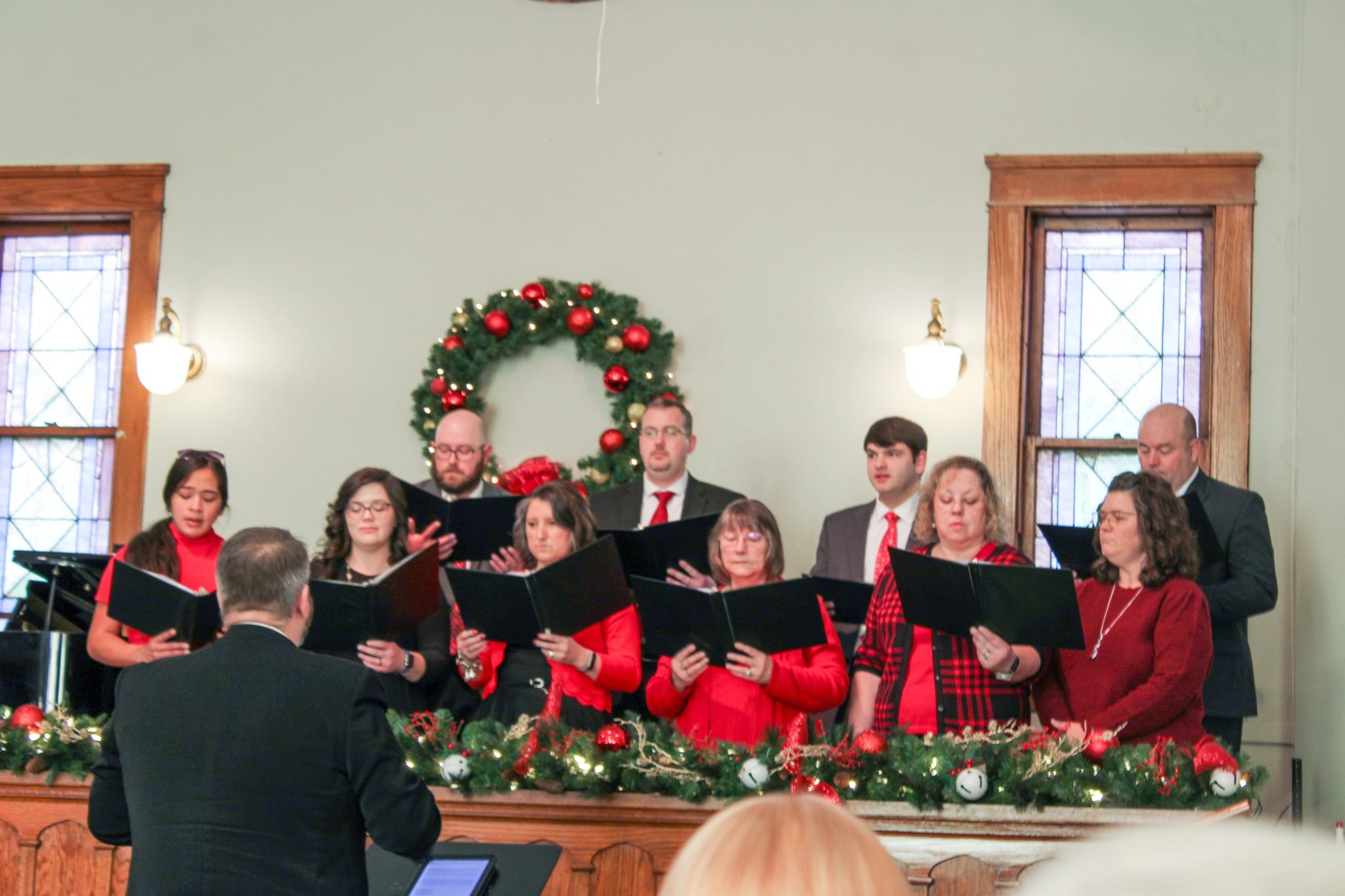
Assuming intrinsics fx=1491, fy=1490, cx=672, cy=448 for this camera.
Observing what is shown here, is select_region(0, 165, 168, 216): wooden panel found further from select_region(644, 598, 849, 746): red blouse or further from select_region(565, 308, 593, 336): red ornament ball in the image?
select_region(644, 598, 849, 746): red blouse

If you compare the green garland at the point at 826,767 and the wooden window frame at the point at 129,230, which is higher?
the wooden window frame at the point at 129,230

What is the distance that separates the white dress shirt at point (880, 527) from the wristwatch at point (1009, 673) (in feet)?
3.85

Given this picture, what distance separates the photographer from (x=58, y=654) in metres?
4.34

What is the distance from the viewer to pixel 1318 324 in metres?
5.36

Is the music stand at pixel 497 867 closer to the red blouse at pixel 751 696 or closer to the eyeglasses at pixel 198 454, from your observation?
the red blouse at pixel 751 696

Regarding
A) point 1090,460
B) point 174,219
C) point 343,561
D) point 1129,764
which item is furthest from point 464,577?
point 174,219

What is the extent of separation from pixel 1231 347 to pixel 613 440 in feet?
7.76

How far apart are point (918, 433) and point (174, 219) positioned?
3485mm

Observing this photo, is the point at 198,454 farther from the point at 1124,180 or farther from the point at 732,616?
the point at 1124,180

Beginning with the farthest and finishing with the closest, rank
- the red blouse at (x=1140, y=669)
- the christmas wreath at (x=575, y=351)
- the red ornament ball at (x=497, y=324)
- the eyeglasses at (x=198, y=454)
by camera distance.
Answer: the red ornament ball at (x=497, y=324)
the christmas wreath at (x=575, y=351)
the eyeglasses at (x=198, y=454)
the red blouse at (x=1140, y=669)

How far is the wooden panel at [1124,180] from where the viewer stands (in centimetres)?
564

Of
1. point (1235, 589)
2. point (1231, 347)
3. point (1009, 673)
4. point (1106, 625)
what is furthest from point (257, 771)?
point (1231, 347)

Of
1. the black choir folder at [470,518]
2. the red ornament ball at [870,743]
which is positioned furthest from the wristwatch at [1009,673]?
the black choir folder at [470,518]

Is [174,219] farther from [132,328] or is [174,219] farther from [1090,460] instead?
[1090,460]
